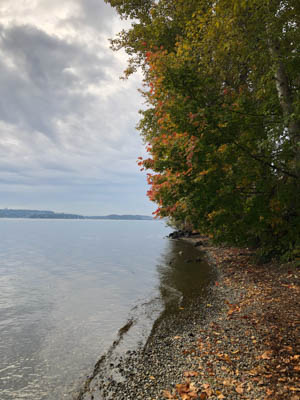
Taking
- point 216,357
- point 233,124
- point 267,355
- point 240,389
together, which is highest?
point 233,124

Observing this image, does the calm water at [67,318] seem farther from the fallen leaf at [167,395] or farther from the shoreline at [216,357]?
the fallen leaf at [167,395]

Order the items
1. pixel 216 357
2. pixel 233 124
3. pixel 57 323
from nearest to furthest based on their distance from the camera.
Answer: pixel 216 357 < pixel 233 124 < pixel 57 323

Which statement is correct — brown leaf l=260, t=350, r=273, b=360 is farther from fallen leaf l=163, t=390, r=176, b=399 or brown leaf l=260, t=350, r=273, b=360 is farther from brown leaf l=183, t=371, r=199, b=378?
fallen leaf l=163, t=390, r=176, b=399

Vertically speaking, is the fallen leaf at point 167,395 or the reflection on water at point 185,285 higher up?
the fallen leaf at point 167,395

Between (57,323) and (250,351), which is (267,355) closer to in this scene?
(250,351)

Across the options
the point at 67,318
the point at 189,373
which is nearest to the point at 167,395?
the point at 189,373

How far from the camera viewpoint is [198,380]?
19.6ft

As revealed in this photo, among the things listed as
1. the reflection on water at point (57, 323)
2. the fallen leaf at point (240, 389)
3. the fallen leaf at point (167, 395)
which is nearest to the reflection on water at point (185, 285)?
the reflection on water at point (57, 323)

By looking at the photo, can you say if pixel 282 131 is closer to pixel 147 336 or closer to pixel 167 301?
pixel 147 336

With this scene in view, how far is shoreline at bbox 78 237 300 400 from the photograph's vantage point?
5.56 metres

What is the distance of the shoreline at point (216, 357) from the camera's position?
5562 mm

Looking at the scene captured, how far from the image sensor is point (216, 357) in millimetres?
6887

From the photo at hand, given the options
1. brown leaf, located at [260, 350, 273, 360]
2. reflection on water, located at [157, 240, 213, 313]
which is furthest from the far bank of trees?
brown leaf, located at [260, 350, 273, 360]

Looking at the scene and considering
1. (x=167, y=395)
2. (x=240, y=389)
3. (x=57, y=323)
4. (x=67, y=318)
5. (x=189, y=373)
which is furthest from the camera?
(x=67, y=318)
